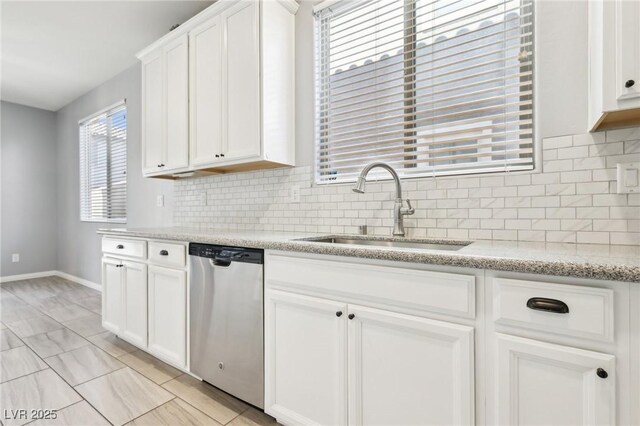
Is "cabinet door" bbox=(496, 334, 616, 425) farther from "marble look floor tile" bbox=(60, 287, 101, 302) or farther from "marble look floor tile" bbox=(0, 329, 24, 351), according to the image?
"marble look floor tile" bbox=(60, 287, 101, 302)

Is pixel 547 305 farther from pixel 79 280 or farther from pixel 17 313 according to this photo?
pixel 79 280

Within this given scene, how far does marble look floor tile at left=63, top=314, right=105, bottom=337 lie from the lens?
2.75 metres

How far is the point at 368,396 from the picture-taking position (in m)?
1.21

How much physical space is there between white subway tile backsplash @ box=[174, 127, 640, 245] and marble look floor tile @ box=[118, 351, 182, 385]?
1.15 metres

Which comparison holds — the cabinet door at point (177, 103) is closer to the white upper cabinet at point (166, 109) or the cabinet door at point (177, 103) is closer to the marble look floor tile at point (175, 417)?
the white upper cabinet at point (166, 109)

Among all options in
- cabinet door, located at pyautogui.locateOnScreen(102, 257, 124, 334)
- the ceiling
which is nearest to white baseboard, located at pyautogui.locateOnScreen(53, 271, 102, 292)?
cabinet door, located at pyautogui.locateOnScreen(102, 257, 124, 334)

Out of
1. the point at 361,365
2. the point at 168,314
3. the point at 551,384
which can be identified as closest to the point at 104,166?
the point at 168,314

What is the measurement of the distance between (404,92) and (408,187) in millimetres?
544

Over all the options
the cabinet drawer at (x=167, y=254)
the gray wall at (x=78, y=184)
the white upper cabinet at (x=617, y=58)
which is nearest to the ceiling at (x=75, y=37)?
the gray wall at (x=78, y=184)

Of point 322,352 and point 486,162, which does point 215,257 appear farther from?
point 486,162

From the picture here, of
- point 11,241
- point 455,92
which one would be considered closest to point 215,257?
point 455,92

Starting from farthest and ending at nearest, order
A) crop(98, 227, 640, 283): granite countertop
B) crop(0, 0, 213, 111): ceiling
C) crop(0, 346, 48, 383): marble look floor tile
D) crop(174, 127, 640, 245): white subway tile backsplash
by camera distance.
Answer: crop(0, 0, 213, 111): ceiling < crop(0, 346, 48, 383): marble look floor tile < crop(174, 127, 640, 245): white subway tile backsplash < crop(98, 227, 640, 283): granite countertop

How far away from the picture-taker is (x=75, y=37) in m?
3.02

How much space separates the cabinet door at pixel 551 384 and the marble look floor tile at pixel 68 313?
3.74m
